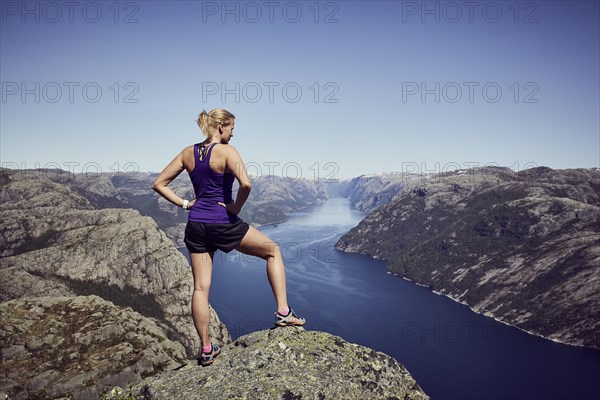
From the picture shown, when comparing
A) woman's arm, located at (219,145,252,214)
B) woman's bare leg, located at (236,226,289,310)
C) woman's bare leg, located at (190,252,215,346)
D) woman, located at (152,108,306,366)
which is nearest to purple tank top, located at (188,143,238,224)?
woman, located at (152,108,306,366)

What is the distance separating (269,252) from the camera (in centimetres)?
877

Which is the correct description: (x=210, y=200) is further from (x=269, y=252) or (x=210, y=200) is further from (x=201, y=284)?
(x=201, y=284)

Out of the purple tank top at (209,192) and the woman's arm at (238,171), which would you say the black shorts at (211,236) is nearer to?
the purple tank top at (209,192)

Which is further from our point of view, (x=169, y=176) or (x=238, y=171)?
(x=169, y=176)

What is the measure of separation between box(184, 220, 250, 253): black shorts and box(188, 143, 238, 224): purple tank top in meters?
0.13

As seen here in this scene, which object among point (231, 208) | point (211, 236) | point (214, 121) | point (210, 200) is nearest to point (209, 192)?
point (210, 200)

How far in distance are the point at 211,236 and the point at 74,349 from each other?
6946 inches

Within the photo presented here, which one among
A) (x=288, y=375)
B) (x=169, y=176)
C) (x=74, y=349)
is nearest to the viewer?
(x=288, y=375)

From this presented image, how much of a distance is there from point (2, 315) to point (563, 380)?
891 feet

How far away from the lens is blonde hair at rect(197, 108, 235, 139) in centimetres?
808

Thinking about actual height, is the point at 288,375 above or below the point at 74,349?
above

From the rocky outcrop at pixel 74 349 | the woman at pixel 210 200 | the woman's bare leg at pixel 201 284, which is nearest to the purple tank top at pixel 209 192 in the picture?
the woman at pixel 210 200

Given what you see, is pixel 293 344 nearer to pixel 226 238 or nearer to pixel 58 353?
pixel 226 238

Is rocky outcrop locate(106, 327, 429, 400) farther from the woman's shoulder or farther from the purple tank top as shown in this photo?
the woman's shoulder
